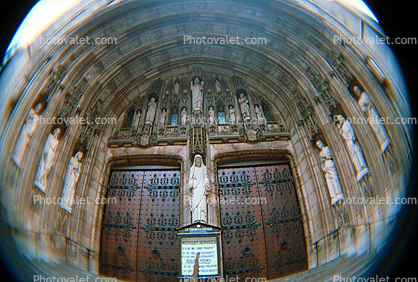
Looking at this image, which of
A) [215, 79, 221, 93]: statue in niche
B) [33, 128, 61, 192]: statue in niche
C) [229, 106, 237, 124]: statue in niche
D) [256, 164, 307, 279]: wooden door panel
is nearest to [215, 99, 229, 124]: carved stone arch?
[229, 106, 237, 124]: statue in niche

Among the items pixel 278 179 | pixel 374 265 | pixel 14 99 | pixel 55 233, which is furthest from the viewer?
pixel 278 179

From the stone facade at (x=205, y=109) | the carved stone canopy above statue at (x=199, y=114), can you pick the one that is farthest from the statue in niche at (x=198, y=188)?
the carved stone canopy above statue at (x=199, y=114)

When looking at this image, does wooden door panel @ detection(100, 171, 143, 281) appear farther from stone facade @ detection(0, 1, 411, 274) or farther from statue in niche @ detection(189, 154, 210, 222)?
statue in niche @ detection(189, 154, 210, 222)

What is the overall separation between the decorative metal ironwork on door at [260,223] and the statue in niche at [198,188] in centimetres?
89

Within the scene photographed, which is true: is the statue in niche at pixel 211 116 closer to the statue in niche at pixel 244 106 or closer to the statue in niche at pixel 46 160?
the statue in niche at pixel 244 106

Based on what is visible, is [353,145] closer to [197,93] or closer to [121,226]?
[197,93]

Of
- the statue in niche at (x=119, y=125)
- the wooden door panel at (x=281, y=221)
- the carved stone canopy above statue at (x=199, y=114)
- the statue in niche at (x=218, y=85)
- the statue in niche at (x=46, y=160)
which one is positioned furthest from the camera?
the statue in niche at (x=218, y=85)

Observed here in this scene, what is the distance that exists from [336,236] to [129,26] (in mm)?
8623

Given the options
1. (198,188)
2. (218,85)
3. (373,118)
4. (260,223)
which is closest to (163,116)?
(218,85)

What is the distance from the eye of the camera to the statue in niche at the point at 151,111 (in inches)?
379

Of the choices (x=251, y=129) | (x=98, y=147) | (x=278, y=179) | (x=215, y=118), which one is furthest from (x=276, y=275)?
(x=98, y=147)

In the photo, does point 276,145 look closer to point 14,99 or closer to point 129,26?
point 129,26

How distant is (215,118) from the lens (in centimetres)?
972

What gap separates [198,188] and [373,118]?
4.83 meters
